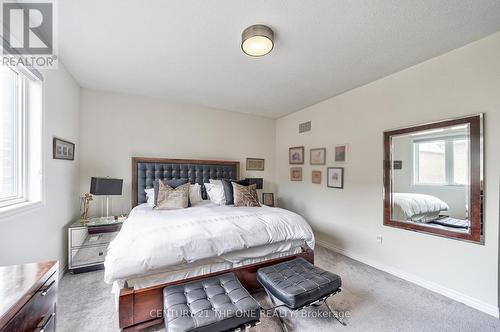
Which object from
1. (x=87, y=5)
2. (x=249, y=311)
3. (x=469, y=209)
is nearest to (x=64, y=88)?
(x=87, y=5)

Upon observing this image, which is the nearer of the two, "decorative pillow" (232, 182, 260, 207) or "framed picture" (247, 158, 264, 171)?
"decorative pillow" (232, 182, 260, 207)

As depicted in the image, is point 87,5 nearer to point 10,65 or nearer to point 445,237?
point 10,65

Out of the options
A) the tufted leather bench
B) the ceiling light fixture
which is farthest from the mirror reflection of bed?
the ceiling light fixture

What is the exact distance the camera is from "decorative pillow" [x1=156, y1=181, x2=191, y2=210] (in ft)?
9.68

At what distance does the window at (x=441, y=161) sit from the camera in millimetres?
2213

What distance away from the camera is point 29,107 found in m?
2.02

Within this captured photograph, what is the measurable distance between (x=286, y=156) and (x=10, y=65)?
4.27 meters

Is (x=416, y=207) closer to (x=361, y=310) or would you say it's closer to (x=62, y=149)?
(x=361, y=310)

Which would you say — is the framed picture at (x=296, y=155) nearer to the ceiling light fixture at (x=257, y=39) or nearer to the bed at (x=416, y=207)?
the bed at (x=416, y=207)

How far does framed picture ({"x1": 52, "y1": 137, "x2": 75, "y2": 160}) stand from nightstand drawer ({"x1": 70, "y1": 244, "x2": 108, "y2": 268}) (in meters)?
1.22

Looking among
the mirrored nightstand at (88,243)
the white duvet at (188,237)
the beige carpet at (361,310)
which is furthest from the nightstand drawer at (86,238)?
the white duvet at (188,237)

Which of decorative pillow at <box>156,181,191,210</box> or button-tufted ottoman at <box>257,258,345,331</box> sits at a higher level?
decorative pillow at <box>156,181,191,210</box>

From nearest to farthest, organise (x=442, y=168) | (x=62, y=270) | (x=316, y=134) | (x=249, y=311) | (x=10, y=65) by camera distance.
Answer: (x=249, y=311)
(x=10, y=65)
(x=442, y=168)
(x=62, y=270)
(x=316, y=134)

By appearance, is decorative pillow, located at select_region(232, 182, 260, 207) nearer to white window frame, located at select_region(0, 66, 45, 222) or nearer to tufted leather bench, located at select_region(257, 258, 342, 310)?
tufted leather bench, located at select_region(257, 258, 342, 310)
